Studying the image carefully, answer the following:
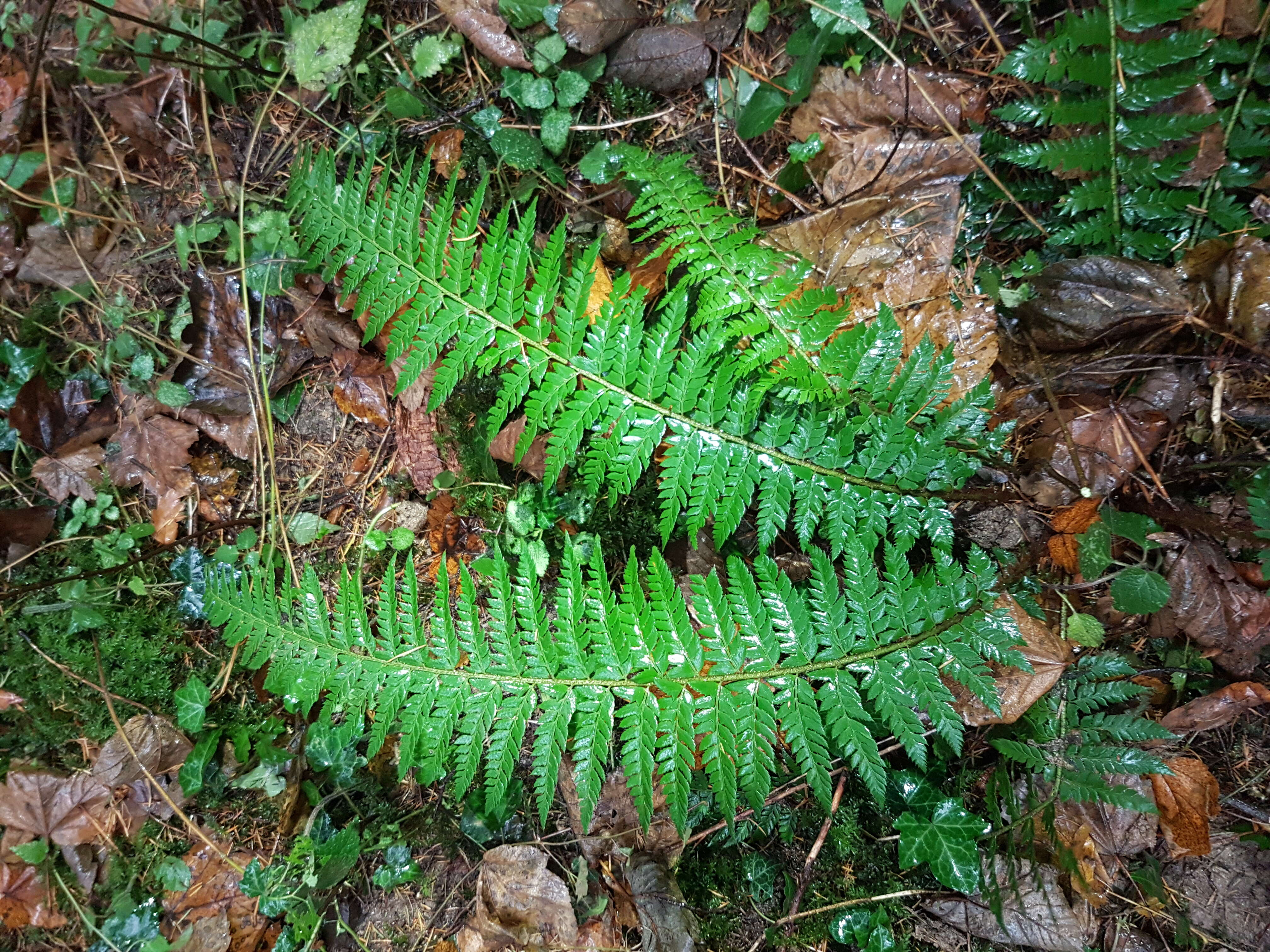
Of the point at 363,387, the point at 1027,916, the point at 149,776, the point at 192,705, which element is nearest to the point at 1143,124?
the point at 1027,916

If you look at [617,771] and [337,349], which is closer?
[617,771]

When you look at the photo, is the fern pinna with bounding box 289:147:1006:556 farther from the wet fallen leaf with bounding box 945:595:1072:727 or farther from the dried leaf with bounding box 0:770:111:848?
the dried leaf with bounding box 0:770:111:848

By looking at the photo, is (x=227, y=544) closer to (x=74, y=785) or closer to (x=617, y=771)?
(x=74, y=785)

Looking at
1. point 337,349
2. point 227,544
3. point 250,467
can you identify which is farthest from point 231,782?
point 337,349

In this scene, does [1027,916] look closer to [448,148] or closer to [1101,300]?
[1101,300]

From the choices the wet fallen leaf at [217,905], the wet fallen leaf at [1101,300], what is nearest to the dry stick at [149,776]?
the wet fallen leaf at [217,905]
